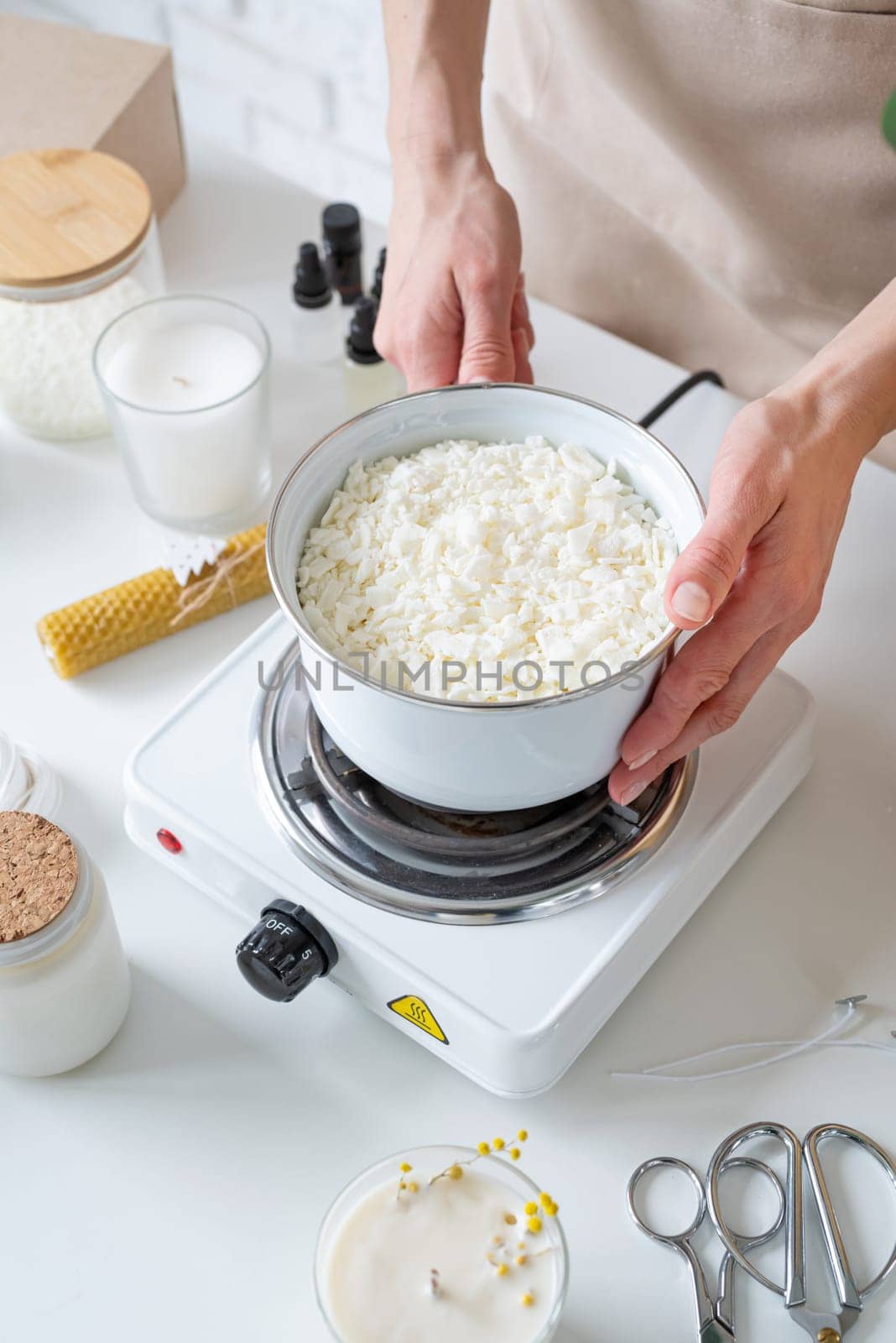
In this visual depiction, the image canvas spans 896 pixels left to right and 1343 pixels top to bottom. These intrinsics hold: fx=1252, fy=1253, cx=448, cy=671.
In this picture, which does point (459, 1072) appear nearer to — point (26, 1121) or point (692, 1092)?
point (692, 1092)

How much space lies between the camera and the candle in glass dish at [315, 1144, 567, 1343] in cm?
72

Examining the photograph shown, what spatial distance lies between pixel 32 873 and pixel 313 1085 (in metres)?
0.25

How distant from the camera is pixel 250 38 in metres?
2.35

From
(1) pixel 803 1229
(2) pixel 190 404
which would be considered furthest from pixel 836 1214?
(2) pixel 190 404

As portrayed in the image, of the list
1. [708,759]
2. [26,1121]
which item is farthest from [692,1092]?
[26,1121]

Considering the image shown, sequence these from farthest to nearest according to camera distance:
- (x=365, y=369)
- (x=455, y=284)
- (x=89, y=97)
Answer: (x=89, y=97) < (x=365, y=369) < (x=455, y=284)

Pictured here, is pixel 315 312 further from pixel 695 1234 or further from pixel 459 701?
pixel 695 1234

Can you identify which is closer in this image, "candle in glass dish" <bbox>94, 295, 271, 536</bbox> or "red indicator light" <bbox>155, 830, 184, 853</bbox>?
"red indicator light" <bbox>155, 830, 184, 853</bbox>

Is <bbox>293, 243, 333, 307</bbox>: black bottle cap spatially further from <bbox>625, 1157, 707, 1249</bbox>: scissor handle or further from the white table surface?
<bbox>625, 1157, 707, 1249</bbox>: scissor handle

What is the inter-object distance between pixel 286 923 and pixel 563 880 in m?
0.20

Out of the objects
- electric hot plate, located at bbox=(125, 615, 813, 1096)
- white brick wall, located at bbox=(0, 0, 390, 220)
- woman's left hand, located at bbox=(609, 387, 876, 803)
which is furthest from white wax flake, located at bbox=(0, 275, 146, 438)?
white brick wall, located at bbox=(0, 0, 390, 220)

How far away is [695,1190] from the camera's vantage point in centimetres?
84

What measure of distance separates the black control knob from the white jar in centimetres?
10

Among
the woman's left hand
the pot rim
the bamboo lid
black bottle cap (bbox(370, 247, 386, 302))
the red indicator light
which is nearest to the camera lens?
the pot rim
